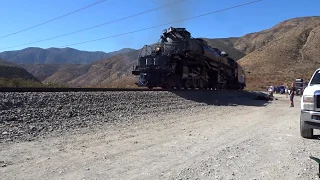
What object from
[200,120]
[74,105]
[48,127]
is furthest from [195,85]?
[48,127]

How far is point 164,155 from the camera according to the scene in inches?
262

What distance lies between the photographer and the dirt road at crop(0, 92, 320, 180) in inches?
212

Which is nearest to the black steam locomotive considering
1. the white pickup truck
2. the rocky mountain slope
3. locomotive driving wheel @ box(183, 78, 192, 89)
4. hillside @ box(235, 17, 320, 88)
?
locomotive driving wheel @ box(183, 78, 192, 89)

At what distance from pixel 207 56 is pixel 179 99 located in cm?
707

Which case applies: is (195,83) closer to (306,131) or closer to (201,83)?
(201,83)

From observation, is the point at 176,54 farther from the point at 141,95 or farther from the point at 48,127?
the point at 48,127

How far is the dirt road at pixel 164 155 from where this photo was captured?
17.6 feet

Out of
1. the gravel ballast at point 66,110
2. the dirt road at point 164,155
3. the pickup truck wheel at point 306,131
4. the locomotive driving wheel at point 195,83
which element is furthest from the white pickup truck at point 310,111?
the locomotive driving wheel at point 195,83

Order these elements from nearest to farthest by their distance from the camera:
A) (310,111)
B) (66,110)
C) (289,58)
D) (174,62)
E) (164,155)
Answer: (164,155), (310,111), (66,110), (174,62), (289,58)

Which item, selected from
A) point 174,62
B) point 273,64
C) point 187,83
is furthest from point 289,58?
point 174,62

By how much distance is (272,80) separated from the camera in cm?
7112

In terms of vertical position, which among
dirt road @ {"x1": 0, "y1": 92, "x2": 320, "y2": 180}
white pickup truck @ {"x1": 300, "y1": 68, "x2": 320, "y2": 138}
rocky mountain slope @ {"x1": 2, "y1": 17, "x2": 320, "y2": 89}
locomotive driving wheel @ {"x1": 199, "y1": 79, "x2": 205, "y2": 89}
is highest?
rocky mountain slope @ {"x1": 2, "y1": 17, "x2": 320, "y2": 89}

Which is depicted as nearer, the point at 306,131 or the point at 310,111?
the point at 310,111

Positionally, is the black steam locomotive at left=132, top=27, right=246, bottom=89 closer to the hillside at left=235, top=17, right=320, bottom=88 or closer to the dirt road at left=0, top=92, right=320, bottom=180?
the dirt road at left=0, top=92, right=320, bottom=180
